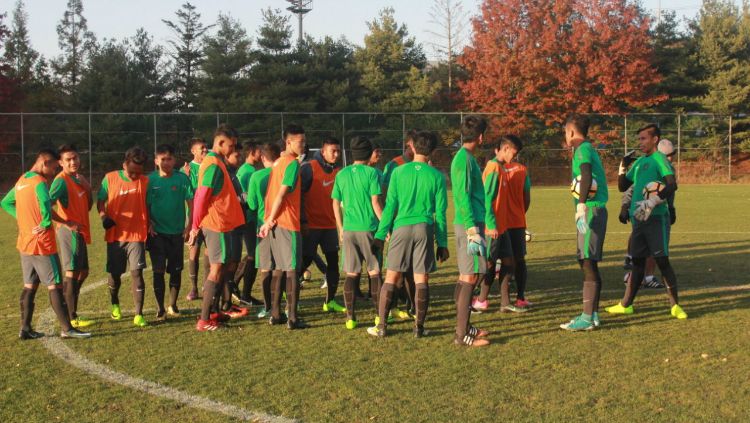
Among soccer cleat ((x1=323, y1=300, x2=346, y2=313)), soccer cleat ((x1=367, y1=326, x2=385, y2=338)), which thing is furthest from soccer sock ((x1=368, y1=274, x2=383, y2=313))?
soccer cleat ((x1=323, y1=300, x2=346, y2=313))

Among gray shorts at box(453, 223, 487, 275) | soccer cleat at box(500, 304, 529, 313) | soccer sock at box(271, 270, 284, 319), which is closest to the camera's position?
gray shorts at box(453, 223, 487, 275)

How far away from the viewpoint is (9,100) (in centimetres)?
3822

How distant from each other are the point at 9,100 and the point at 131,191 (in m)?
35.1

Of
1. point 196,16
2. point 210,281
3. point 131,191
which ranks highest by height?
point 196,16

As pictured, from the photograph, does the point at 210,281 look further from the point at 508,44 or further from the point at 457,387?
the point at 508,44

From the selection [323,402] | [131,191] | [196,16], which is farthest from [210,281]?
[196,16]

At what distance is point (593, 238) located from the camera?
732cm

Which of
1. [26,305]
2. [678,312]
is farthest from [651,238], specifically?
[26,305]

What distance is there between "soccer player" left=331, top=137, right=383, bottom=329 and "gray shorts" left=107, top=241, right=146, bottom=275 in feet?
7.38

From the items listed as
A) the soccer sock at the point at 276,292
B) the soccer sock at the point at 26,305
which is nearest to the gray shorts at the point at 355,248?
the soccer sock at the point at 276,292

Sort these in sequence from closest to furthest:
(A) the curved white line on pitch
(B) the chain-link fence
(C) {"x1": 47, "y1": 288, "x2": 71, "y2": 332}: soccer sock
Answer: (A) the curved white line on pitch < (C) {"x1": 47, "y1": 288, "x2": 71, "y2": 332}: soccer sock < (B) the chain-link fence

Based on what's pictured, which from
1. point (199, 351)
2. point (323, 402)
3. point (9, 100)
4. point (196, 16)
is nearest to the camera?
point (323, 402)

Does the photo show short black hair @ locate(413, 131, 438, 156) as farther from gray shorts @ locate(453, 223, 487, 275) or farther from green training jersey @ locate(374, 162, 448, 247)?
gray shorts @ locate(453, 223, 487, 275)

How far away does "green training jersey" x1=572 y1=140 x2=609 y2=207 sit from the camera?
719 centimetres
